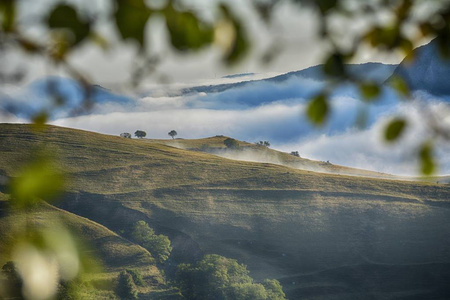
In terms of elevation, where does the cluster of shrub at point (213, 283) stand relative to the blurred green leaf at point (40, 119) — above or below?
below

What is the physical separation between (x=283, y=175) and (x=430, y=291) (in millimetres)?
36445

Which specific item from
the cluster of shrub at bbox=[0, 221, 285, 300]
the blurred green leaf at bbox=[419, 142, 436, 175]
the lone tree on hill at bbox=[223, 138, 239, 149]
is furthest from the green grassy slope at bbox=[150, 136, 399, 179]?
the blurred green leaf at bbox=[419, 142, 436, 175]

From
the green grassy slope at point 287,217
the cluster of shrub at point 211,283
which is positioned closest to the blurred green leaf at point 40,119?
the cluster of shrub at point 211,283

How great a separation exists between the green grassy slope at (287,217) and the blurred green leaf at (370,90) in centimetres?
7985

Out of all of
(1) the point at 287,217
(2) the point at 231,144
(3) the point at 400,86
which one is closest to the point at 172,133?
(2) the point at 231,144

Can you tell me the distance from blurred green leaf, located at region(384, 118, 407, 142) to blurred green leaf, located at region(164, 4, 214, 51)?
1.19 metres

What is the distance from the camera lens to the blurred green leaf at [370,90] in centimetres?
232

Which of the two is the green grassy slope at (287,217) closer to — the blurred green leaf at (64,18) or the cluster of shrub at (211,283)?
the cluster of shrub at (211,283)

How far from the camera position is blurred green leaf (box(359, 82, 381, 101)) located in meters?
2.32

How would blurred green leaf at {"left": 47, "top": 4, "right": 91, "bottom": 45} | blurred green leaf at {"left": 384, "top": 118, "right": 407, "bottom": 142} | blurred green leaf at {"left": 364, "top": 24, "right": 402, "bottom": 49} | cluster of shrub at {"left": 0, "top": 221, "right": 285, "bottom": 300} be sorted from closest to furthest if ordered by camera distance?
1. blurred green leaf at {"left": 47, "top": 4, "right": 91, "bottom": 45}
2. blurred green leaf at {"left": 384, "top": 118, "right": 407, "bottom": 142}
3. blurred green leaf at {"left": 364, "top": 24, "right": 402, "bottom": 49}
4. cluster of shrub at {"left": 0, "top": 221, "right": 285, "bottom": 300}

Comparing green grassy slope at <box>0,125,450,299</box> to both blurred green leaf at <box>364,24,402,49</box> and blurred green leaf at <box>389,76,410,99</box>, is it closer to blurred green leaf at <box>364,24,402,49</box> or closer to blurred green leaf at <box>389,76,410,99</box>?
blurred green leaf at <box>389,76,410,99</box>

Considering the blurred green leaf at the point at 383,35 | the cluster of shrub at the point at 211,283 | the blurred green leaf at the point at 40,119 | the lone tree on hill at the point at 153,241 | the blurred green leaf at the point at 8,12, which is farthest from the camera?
the lone tree on hill at the point at 153,241

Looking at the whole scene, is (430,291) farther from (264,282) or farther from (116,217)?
(116,217)

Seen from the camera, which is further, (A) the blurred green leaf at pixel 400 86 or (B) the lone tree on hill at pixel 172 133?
(B) the lone tree on hill at pixel 172 133
